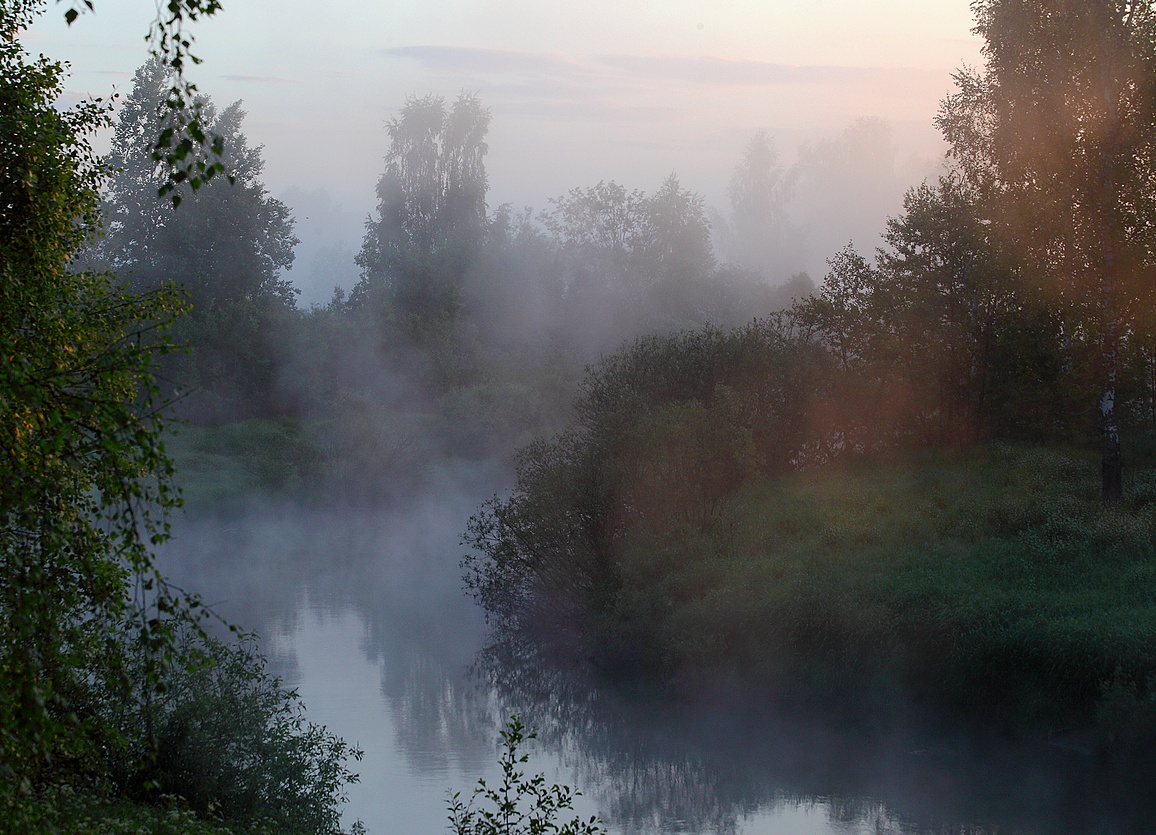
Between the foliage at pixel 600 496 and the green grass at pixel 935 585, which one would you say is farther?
the foliage at pixel 600 496

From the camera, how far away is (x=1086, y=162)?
21.5m

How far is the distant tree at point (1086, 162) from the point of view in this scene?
2092 cm

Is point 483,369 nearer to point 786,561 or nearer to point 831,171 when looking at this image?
point 786,561

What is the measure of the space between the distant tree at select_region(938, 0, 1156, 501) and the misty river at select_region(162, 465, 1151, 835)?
25.3 ft

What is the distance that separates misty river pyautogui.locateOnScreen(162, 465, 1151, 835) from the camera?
15.3 m

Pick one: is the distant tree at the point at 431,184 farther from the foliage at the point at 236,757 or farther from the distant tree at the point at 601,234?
the foliage at the point at 236,757

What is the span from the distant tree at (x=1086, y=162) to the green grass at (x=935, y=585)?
2.39 m

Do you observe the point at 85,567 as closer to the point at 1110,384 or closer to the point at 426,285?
the point at 1110,384

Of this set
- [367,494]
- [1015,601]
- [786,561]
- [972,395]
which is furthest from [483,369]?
[1015,601]

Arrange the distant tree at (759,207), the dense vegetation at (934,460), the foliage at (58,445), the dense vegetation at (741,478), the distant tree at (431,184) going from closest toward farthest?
the foliage at (58,445) → the dense vegetation at (741,478) → the dense vegetation at (934,460) → the distant tree at (431,184) → the distant tree at (759,207)

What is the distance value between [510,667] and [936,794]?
36.6 ft

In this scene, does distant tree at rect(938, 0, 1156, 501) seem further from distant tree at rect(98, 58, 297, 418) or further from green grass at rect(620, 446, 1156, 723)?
distant tree at rect(98, 58, 297, 418)

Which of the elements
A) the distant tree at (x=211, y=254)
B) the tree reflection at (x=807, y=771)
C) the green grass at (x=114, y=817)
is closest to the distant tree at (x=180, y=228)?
the distant tree at (x=211, y=254)

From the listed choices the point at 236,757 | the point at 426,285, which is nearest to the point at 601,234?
the point at 426,285
